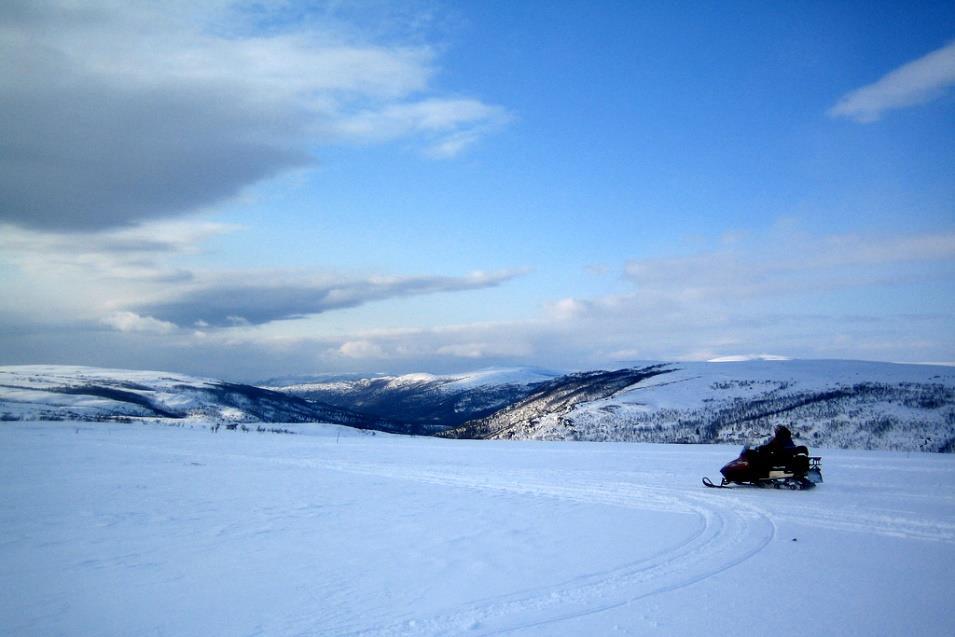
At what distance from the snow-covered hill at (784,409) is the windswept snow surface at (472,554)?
39.2 metres

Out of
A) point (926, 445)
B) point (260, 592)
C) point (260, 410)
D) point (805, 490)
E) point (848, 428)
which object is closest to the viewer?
point (260, 592)

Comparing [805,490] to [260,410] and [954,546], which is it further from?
[260,410]

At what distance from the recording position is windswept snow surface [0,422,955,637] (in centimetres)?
686

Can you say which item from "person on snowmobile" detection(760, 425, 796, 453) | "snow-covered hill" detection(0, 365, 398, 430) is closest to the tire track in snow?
"person on snowmobile" detection(760, 425, 796, 453)

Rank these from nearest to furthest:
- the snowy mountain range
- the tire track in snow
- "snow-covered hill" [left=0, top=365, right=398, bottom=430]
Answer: the tire track in snow
the snowy mountain range
"snow-covered hill" [left=0, top=365, right=398, bottom=430]

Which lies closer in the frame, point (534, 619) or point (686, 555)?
point (534, 619)

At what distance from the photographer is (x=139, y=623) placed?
678 cm

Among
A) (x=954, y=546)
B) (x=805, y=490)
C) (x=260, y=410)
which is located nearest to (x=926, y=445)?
→ (x=805, y=490)

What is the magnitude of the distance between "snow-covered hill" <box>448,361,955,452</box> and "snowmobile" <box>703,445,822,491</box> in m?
33.6

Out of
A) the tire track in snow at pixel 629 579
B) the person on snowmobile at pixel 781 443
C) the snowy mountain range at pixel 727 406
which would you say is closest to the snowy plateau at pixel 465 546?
the tire track in snow at pixel 629 579

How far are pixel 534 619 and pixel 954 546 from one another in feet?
27.1

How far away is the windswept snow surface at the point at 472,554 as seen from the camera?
686 cm

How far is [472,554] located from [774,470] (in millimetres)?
11966

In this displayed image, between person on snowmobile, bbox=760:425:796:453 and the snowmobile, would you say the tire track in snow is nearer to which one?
the snowmobile
